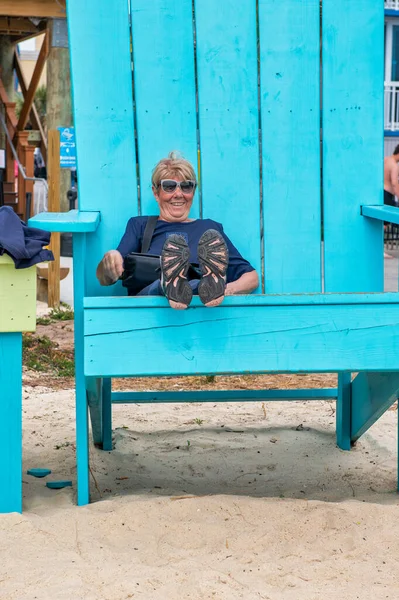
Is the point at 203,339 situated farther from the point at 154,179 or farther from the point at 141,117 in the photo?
the point at 141,117

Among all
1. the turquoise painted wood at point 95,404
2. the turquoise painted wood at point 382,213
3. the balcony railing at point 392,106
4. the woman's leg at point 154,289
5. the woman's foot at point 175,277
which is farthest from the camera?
the balcony railing at point 392,106

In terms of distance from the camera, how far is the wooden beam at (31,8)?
8.08 m

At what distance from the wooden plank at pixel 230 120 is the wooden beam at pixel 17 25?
701cm

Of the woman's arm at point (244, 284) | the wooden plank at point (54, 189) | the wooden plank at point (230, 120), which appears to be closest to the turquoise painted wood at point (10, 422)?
the woman's arm at point (244, 284)

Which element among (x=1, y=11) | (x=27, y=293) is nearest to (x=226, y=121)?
(x=27, y=293)

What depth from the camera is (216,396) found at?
3197 millimetres

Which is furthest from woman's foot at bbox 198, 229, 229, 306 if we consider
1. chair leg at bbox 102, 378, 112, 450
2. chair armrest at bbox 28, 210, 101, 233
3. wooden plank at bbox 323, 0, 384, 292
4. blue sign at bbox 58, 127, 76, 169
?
blue sign at bbox 58, 127, 76, 169

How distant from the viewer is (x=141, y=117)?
3.05m

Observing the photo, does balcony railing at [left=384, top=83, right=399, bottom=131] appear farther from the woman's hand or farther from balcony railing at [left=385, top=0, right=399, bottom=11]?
the woman's hand

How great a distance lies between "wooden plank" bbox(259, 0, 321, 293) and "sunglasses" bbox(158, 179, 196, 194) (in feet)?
1.07

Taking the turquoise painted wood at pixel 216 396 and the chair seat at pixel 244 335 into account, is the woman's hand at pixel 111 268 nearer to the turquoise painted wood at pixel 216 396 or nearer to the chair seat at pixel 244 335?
the chair seat at pixel 244 335

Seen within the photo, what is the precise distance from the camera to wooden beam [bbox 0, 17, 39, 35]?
31.2 ft

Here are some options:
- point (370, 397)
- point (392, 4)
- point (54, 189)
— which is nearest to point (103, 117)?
point (370, 397)

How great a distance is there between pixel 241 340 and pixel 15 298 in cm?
61
